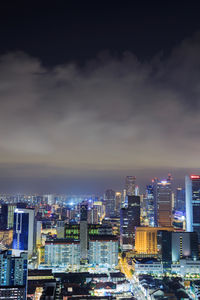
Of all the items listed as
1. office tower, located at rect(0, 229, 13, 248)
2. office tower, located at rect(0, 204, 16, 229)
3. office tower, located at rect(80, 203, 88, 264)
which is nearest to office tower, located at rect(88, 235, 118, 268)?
office tower, located at rect(80, 203, 88, 264)

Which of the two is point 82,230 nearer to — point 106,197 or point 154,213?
point 154,213

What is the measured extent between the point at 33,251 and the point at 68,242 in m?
1.67

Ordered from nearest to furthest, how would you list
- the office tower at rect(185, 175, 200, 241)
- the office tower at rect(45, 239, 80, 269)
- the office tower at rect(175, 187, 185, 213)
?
the office tower at rect(45, 239, 80, 269)
the office tower at rect(185, 175, 200, 241)
the office tower at rect(175, 187, 185, 213)

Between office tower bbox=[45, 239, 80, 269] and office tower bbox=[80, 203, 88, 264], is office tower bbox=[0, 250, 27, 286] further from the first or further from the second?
office tower bbox=[80, 203, 88, 264]

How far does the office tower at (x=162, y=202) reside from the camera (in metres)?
17.5

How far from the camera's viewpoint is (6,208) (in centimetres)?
1636

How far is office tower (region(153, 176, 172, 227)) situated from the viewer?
17.5 m

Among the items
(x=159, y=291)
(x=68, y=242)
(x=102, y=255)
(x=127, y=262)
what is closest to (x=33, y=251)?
(x=68, y=242)

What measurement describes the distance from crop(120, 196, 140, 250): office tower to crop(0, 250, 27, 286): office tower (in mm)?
8260

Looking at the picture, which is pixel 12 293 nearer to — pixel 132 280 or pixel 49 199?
pixel 132 280

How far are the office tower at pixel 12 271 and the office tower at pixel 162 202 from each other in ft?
36.5

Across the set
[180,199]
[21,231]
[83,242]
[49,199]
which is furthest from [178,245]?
[49,199]

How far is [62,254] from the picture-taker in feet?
37.7

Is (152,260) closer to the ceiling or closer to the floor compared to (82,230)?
closer to the floor
